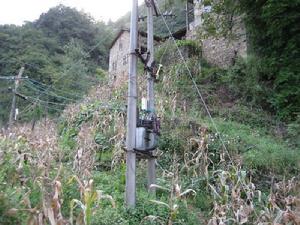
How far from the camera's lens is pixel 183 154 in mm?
8055

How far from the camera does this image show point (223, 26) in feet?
45.1

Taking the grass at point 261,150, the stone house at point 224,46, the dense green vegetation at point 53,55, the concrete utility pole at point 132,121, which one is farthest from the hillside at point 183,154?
the dense green vegetation at point 53,55

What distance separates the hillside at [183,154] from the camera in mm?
4578

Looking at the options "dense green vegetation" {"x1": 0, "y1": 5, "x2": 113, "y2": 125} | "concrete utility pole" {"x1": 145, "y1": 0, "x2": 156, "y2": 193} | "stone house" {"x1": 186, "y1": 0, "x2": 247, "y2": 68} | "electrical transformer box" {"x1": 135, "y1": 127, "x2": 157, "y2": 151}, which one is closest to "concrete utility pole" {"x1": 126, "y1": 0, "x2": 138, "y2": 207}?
"electrical transformer box" {"x1": 135, "y1": 127, "x2": 157, "y2": 151}

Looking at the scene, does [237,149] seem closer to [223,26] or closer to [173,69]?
[173,69]

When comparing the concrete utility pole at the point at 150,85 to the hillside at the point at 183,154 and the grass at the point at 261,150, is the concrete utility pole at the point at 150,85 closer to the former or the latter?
the hillside at the point at 183,154

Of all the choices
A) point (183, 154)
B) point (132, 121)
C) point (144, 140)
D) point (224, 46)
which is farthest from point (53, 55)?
point (144, 140)

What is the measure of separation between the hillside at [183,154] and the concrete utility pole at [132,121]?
255mm

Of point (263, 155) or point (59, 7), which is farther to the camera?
point (59, 7)

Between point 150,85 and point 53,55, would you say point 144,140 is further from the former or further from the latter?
point 53,55

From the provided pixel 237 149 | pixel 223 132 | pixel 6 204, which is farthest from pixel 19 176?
pixel 223 132

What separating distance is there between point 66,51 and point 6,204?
25.7 meters

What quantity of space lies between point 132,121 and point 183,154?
2.88 metres

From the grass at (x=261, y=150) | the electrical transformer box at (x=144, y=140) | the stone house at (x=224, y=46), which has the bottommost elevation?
the grass at (x=261, y=150)
